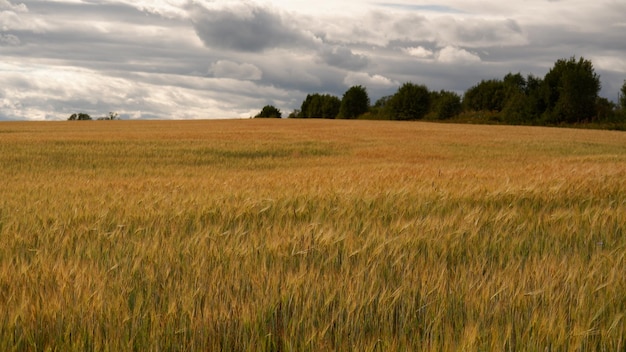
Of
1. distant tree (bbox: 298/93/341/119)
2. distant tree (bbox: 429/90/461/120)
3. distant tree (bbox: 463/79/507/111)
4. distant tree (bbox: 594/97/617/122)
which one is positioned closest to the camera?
distant tree (bbox: 594/97/617/122)

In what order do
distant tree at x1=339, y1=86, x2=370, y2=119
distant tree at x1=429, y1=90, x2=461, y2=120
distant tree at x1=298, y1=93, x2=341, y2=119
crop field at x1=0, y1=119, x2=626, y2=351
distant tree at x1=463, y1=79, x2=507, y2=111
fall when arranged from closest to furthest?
crop field at x1=0, y1=119, x2=626, y2=351 < distant tree at x1=429, y1=90, x2=461, y2=120 < distant tree at x1=463, y1=79, x2=507, y2=111 < distant tree at x1=339, y1=86, x2=370, y2=119 < distant tree at x1=298, y1=93, x2=341, y2=119

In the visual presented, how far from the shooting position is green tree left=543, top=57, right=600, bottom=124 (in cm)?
5441

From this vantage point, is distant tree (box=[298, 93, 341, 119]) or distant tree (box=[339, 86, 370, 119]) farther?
distant tree (box=[298, 93, 341, 119])

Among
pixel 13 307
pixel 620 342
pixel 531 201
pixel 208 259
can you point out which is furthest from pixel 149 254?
pixel 531 201

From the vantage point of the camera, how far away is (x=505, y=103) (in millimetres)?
67188

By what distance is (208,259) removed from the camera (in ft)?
9.82

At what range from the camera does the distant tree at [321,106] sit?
89.8 meters

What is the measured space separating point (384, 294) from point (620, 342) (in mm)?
904

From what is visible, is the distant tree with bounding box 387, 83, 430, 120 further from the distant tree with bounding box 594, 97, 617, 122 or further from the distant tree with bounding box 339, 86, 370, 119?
the distant tree with bounding box 594, 97, 617, 122

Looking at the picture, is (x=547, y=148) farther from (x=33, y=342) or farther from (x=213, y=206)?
(x=33, y=342)

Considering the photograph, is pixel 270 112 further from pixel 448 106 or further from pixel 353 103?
pixel 448 106

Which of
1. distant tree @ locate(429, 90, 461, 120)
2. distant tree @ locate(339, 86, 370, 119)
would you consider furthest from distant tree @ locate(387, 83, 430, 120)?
distant tree @ locate(339, 86, 370, 119)

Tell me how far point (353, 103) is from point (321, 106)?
9.25 m

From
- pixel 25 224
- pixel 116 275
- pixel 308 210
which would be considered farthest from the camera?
pixel 308 210
